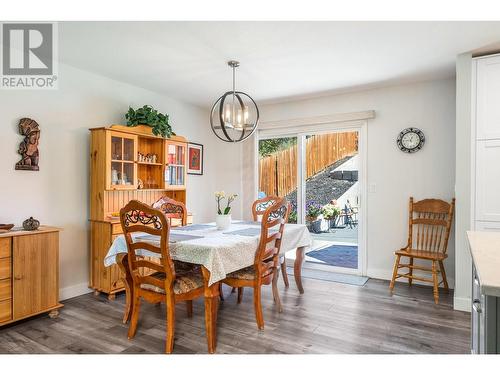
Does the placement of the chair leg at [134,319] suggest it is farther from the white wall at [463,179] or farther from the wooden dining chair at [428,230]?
the white wall at [463,179]

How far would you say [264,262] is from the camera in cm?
289

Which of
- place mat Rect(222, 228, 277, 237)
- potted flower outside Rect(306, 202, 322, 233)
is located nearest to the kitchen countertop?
place mat Rect(222, 228, 277, 237)

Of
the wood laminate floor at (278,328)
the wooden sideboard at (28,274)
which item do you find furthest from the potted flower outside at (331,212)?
the wooden sideboard at (28,274)

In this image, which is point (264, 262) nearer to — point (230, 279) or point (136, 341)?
point (230, 279)

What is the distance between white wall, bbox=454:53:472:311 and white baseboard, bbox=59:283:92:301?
12.1 feet

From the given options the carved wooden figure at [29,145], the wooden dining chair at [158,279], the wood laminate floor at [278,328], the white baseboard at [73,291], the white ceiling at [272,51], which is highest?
the white ceiling at [272,51]


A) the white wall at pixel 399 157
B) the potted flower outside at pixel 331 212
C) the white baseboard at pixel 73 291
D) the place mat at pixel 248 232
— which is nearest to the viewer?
the place mat at pixel 248 232

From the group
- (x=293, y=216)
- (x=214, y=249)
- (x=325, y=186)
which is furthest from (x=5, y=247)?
(x=325, y=186)

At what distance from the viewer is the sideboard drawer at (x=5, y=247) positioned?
2.56 m

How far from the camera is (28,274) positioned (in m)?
2.72

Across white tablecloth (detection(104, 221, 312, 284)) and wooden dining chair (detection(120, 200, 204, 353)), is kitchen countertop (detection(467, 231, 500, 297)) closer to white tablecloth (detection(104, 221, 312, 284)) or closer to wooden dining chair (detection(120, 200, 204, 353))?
white tablecloth (detection(104, 221, 312, 284))

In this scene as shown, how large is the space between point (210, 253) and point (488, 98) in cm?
283

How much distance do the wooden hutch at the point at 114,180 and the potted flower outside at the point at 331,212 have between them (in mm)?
1908

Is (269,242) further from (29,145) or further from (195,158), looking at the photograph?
(195,158)
